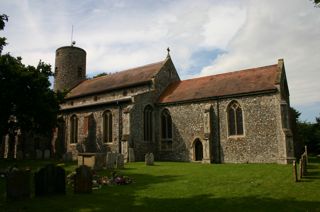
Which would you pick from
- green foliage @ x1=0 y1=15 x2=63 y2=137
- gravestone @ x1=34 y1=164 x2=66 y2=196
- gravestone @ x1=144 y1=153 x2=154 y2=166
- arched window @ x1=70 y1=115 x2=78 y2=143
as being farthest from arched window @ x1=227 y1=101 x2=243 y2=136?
gravestone @ x1=34 y1=164 x2=66 y2=196

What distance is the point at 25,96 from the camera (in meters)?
23.6

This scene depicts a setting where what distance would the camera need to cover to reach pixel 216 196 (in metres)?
10.2

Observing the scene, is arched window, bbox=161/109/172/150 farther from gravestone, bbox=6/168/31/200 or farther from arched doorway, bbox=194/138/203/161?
gravestone, bbox=6/168/31/200

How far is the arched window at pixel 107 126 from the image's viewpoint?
2881 cm

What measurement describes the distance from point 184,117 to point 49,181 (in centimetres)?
1695

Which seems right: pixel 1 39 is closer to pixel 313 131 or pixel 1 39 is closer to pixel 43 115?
pixel 43 115

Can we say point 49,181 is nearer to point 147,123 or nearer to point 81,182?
point 81,182

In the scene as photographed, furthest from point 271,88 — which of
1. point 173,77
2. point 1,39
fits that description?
point 1,39

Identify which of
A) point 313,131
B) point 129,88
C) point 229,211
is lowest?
point 229,211

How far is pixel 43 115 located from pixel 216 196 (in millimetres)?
18294

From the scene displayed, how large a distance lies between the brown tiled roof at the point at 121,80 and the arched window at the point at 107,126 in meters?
3.04

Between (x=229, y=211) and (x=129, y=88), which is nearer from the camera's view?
(x=229, y=211)

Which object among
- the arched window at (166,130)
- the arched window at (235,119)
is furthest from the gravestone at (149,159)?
the arched window at (235,119)

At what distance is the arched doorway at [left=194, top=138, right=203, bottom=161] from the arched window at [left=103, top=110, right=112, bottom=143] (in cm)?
785
